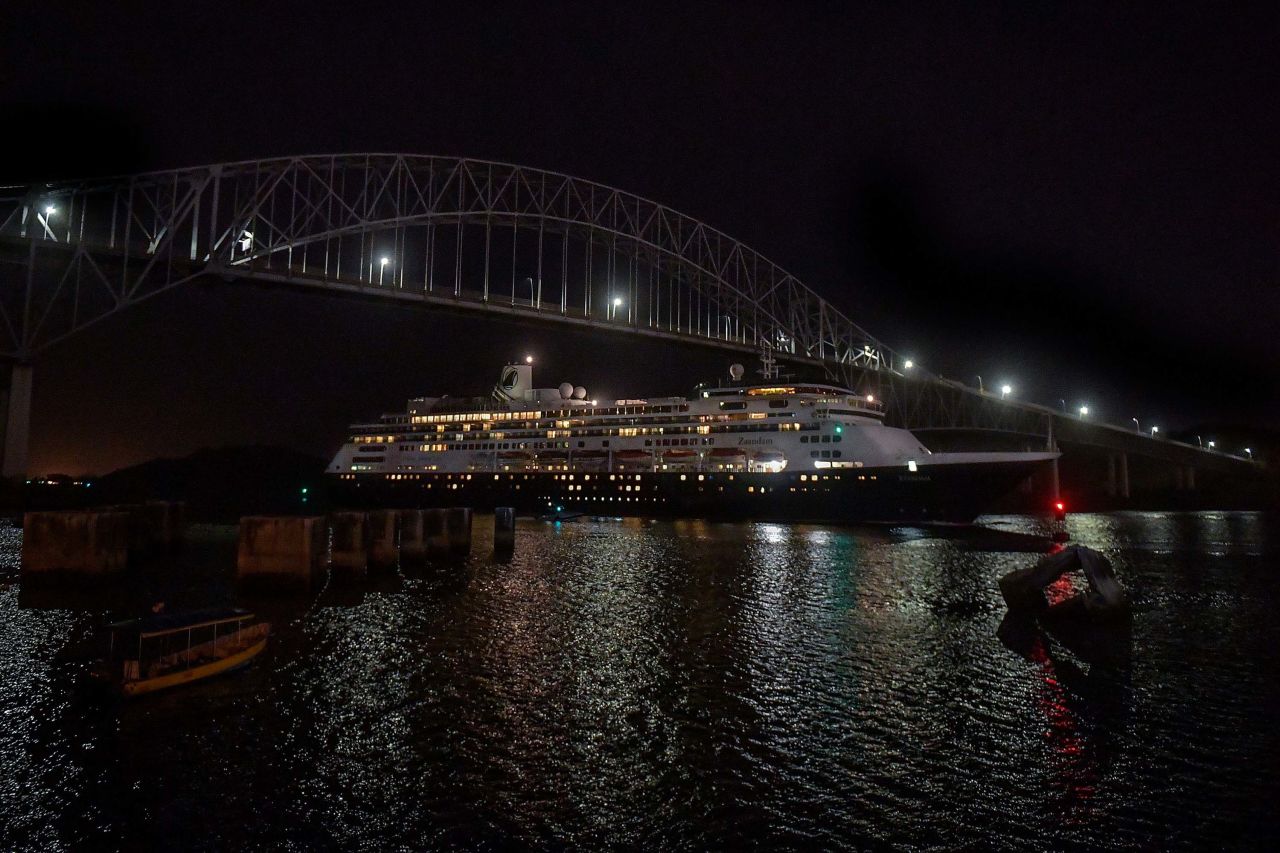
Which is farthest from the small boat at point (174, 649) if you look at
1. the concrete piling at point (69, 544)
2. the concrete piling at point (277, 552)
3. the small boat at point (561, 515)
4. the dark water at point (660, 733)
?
the small boat at point (561, 515)

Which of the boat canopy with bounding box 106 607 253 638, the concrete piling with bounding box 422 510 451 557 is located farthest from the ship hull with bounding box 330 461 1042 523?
the boat canopy with bounding box 106 607 253 638

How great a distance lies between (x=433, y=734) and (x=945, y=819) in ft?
23.1

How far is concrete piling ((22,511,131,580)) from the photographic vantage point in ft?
Answer: 84.1

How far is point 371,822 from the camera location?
8703 mm

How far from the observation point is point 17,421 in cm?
4866

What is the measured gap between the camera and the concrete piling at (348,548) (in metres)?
27.3

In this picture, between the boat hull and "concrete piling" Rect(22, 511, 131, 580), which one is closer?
the boat hull

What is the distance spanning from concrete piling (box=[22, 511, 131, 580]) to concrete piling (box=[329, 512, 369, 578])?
761cm

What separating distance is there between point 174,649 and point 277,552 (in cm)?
1039

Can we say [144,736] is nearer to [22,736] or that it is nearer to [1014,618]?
[22,736]

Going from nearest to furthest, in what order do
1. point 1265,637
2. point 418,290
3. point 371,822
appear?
point 371,822, point 1265,637, point 418,290

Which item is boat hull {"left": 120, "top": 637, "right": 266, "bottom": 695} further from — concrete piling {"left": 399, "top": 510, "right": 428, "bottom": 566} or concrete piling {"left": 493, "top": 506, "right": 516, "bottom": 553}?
concrete piling {"left": 493, "top": 506, "right": 516, "bottom": 553}

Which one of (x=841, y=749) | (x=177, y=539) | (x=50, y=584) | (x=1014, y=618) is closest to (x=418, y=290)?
(x=177, y=539)

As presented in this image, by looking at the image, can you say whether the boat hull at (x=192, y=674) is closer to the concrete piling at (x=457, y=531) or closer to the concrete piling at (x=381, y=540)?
the concrete piling at (x=381, y=540)
